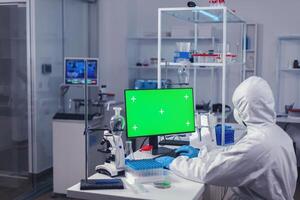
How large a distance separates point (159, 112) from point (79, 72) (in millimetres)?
1955

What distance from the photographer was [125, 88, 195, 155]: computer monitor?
2.57m

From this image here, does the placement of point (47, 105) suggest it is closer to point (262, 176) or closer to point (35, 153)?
point (35, 153)

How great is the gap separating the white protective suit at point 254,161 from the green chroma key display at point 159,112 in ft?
1.33

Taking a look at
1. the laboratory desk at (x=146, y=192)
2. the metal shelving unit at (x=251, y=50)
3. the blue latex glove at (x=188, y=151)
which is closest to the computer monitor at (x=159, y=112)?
the blue latex glove at (x=188, y=151)

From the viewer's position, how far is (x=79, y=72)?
14.5 ft

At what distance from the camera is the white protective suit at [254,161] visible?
2.06m

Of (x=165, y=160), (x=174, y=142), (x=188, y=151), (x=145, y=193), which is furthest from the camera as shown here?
(x=174, y=142)

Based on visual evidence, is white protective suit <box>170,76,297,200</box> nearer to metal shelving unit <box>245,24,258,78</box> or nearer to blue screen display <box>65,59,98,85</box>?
blue screen display <box>65,59,98,85</box>

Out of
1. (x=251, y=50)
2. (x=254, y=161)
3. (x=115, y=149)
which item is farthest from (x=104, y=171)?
(x=251, y=50)

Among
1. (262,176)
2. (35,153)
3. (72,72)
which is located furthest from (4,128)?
(262,176)

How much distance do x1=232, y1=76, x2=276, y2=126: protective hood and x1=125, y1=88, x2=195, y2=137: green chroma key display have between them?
62cm

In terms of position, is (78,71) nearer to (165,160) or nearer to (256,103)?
(165,160)

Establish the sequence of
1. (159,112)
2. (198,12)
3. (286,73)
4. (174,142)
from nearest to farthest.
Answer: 1. (159,112)
2. (174,142)
3. (198,12)
4. (286,73)

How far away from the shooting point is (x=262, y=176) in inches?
82.5
